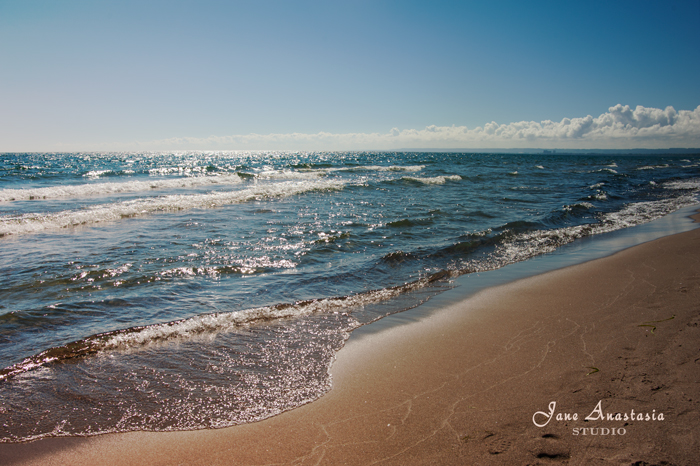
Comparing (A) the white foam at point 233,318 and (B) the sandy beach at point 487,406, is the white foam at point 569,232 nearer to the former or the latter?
(A) the white foam at point 233,318

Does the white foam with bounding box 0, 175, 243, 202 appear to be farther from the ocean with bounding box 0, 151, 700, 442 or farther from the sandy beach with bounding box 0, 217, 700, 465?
the sandy beach with bounding box 0, 217, 700, 465

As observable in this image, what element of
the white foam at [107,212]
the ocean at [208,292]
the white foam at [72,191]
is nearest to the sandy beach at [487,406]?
the ocean at [208,292]

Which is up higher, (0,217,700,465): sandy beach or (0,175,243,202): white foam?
(0,175,243,202): white foam

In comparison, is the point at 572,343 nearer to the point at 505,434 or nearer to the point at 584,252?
the point at 505,434

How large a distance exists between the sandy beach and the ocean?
0.28 metres

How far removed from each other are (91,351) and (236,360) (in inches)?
74.3

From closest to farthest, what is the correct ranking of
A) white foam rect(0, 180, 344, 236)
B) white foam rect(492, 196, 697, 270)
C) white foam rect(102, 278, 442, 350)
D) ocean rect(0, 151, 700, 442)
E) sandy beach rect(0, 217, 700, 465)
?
1. sandy beach rect(0, 217, 700, 465)
2. ocean rect(0, 151, 700, 442)
3. white foam rect(102, 278, 442, 350)
4. white foam rect(492, 196, 697, 270)
5. white foam rect(0, 180, 344, 236)

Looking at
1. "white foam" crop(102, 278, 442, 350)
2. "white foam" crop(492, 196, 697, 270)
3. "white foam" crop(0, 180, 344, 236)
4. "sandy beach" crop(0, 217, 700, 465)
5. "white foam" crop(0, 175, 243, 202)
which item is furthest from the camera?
"white foam" crop(0, 175, 243, 202)

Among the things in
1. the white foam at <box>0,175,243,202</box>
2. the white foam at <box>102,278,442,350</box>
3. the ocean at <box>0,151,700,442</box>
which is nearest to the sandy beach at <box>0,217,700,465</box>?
the ocean at <box>0,151,700,442</box>

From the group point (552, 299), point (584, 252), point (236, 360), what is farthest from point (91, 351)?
point (584, 252)

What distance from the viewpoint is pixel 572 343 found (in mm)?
4086

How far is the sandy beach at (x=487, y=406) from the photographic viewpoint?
2506 mm

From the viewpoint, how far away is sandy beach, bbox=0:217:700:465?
2506mm

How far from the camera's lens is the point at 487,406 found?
119 inches
